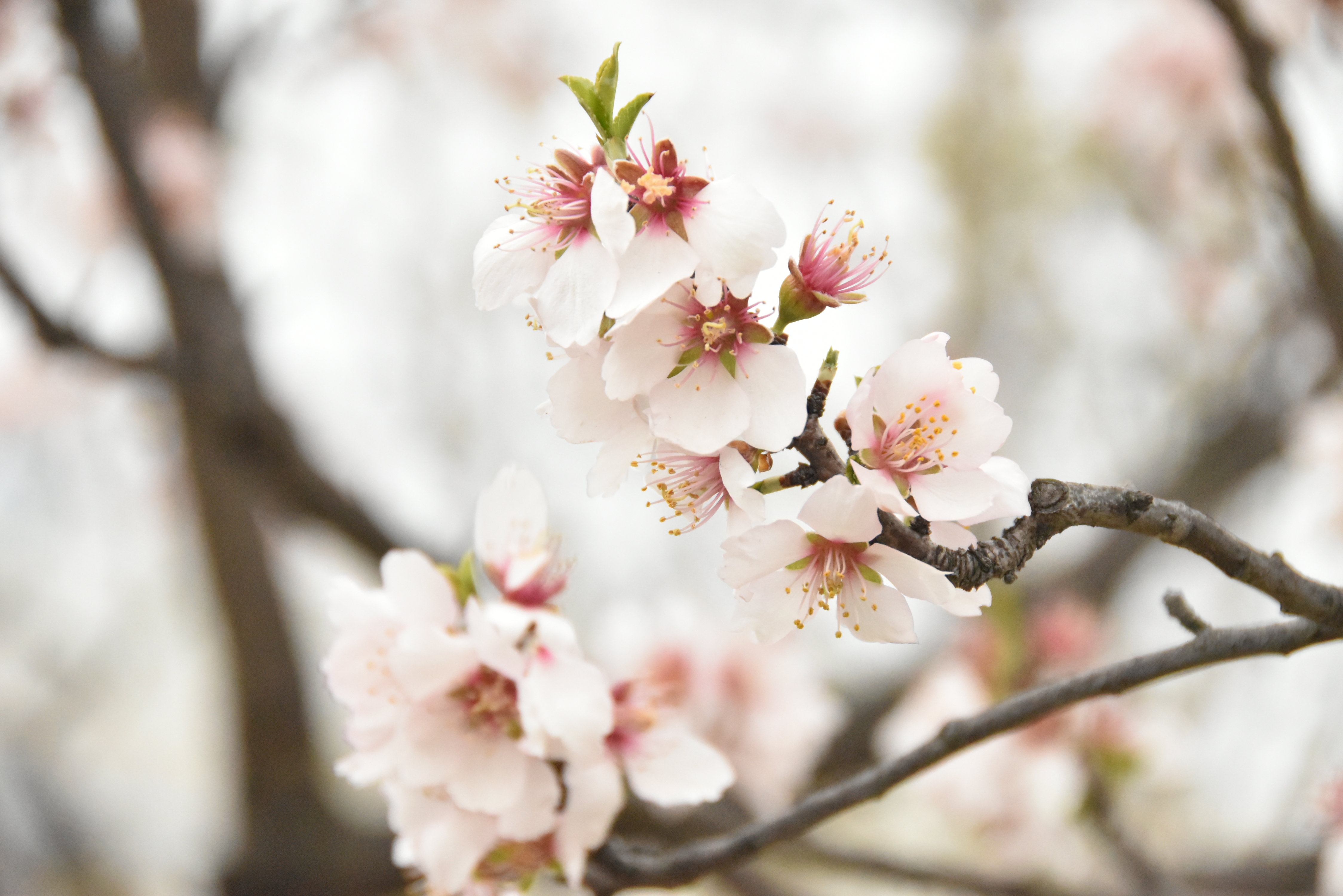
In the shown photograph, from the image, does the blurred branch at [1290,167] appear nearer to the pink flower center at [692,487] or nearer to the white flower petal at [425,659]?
the pink flower center at [692,487]

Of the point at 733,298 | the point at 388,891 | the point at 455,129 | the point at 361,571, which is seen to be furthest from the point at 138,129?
the point at 455,129

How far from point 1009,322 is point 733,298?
14.1 ft

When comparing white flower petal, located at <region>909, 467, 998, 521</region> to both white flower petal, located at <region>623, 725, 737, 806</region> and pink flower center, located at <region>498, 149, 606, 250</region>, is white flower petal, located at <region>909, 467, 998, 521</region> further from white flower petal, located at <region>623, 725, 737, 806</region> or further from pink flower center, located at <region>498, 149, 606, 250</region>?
white flower petal, located at <region>623, 725, 737, 806</region>

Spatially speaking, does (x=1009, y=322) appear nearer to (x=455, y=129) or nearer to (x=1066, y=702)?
(x=455, y=129)

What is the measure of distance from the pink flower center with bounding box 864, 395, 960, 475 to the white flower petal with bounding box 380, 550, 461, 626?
428 millimetres

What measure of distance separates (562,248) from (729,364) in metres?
0.14

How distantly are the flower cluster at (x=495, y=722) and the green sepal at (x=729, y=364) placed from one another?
1.00 ft

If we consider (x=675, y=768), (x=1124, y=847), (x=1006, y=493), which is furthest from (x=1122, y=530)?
(x=1124, y=847)

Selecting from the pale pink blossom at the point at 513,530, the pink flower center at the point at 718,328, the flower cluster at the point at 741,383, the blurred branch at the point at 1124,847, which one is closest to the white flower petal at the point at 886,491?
the flower cluster at the point at 741,383

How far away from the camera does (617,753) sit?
89 cm

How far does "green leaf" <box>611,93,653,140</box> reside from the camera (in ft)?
1.98

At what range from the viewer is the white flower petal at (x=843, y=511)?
52 centimetres

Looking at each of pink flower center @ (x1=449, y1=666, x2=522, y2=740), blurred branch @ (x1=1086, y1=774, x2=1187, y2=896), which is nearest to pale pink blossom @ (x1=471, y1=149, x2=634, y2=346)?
pink flower center @ (x1=449, y1=666, x2=522, y2=740)

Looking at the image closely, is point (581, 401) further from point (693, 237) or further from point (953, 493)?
point (953, 493)
